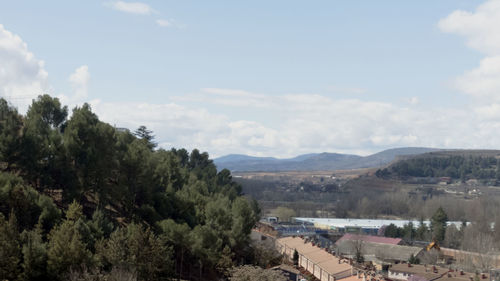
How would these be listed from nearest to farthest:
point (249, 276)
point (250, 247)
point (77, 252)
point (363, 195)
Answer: point (77, 252) → point (249, 276) → point (250, 247) → point (363, 195)

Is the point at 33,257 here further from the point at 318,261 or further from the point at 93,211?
the point at 318,261

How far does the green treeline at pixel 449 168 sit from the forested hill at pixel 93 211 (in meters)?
141

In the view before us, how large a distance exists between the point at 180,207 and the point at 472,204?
273 feet

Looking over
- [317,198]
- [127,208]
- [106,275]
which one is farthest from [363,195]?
[106,275]

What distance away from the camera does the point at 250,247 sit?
144ft

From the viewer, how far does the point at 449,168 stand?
185m

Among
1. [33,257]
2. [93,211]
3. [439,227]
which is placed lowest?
[439,227]

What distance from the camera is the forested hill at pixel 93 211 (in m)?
25.5

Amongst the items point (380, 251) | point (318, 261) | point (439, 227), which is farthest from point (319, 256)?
point (439, 227)

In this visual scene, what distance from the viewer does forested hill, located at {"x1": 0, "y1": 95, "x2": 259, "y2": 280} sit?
25.5 meters

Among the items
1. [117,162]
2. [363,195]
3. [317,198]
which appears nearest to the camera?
[117,162]

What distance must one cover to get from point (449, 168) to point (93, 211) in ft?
557

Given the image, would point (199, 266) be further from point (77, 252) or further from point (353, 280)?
point (77, 252)

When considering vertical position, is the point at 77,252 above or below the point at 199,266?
above
